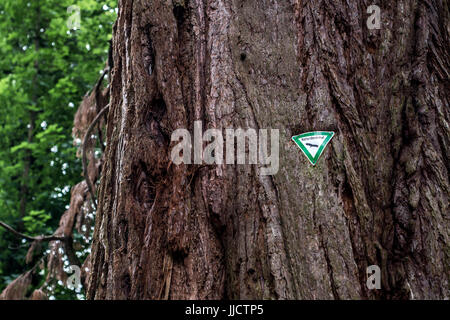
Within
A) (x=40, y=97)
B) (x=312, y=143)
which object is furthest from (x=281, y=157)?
(x=40, y=97)

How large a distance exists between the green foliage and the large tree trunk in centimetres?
784

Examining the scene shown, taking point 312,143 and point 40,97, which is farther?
point 40,97

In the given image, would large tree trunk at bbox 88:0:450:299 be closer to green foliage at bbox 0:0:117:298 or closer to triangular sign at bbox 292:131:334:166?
triangular sign at bbox 292:131:334:166

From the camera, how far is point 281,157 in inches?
108

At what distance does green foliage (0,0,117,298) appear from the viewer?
10.8 metres

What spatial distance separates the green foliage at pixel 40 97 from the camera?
1077 cm

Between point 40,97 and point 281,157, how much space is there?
10.4 metres

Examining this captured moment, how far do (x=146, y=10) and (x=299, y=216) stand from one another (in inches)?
64.1

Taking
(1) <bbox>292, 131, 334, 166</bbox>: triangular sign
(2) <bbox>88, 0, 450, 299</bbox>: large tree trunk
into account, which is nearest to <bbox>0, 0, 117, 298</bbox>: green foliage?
(2) <bbox>88, 0, 450, 299</bbox>: large tree trunk

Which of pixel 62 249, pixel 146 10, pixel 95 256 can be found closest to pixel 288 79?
pixel 146 10

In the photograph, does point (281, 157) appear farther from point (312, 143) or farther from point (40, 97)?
point (40, 97)

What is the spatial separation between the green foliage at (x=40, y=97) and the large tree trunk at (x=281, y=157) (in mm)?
7837

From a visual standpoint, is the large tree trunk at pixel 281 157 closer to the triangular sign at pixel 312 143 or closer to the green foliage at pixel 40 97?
the triangular sign at pixel 312 143

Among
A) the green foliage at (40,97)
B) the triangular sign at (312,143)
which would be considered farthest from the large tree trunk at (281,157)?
the green foliage at (40,97)
